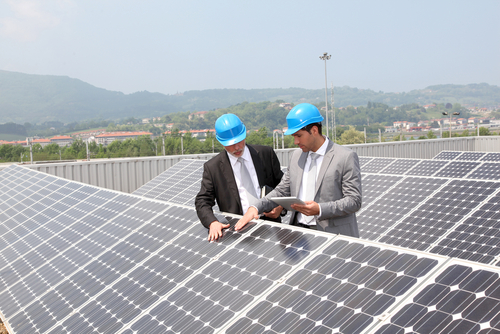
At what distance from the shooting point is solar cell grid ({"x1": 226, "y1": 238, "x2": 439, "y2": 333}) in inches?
104

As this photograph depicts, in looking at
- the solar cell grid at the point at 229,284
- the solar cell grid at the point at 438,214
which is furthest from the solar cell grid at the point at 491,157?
the solar cell grid at the point at 229,284

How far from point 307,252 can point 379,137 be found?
3498cm

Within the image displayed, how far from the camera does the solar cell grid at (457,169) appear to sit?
12.7 metres

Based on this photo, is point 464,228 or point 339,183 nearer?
point 339,183

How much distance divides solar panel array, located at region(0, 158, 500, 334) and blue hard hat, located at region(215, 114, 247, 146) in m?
0.93

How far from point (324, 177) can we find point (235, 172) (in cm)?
125

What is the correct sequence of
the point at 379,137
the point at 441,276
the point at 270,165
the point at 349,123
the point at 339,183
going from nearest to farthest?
1. the point at 441,276
2. the point at 339,183
3. the point at 270,165
4. the point at 379,137
5. the point at 349,123

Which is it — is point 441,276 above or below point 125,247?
above

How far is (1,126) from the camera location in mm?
164125

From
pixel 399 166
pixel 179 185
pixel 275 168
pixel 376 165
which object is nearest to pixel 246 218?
pixel 275 168

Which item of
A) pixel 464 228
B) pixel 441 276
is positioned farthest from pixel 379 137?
pixel 441 276

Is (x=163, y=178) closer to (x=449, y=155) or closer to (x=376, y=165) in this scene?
(x=376, y=165)

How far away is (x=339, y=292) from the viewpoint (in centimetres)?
288

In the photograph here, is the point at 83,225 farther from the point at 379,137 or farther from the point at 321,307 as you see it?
the point at 379,137
